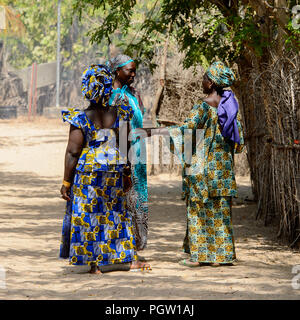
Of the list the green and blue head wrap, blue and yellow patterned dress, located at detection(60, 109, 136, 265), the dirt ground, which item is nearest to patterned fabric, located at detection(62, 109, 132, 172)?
blue and yellow patterned dress, located at detection(60, 109, 136, 265)

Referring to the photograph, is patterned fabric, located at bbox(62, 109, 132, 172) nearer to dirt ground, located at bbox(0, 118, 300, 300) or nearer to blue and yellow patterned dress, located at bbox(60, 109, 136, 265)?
blue and yellow patterned dress, located at bbox(60, 109, 136, 265)

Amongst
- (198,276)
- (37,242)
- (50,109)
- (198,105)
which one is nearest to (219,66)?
(198,105)

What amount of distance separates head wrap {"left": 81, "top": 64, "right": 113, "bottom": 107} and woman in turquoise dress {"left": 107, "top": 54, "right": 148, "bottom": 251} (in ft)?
1.63

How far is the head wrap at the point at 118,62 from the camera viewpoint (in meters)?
6.33

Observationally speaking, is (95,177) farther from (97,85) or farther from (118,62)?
(118,62)

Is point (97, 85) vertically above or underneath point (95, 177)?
above

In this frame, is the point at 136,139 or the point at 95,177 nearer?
Answer: the point at 95,177

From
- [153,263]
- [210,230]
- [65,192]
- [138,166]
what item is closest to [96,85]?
[65,192]

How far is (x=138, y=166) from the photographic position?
21.0 feet

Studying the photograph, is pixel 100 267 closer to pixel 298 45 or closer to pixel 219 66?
pixel 219 66

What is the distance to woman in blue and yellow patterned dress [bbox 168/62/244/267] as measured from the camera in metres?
6.09

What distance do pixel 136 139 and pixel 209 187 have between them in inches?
29.6

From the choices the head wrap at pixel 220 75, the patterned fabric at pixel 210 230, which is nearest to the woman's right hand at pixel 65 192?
the patterned fabric at pixel 210 230

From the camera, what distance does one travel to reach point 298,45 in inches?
260
